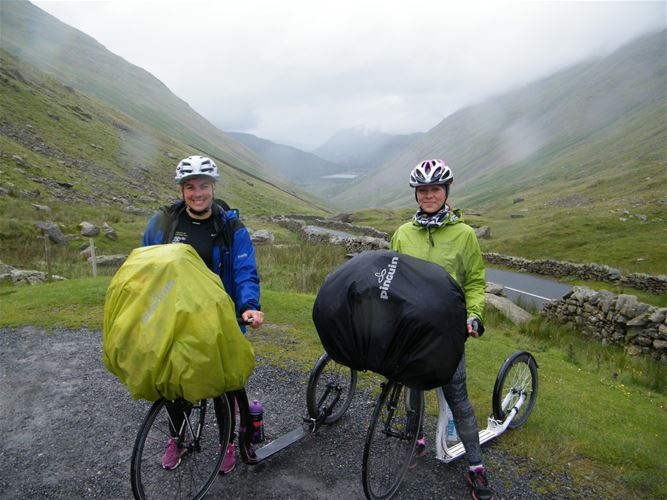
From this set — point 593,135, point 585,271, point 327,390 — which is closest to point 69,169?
point 585,271

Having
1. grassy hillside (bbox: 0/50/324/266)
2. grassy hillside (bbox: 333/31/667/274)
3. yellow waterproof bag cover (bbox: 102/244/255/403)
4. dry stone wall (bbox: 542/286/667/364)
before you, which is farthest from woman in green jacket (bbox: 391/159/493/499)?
grassy hillside (bbox: 333/31/667/274)

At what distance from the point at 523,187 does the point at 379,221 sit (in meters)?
75.4

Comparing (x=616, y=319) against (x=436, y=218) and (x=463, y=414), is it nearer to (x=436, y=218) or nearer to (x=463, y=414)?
(x=463, y=414)

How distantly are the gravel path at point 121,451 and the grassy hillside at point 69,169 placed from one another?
13725 millimetres

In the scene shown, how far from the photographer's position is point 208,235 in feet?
13.6

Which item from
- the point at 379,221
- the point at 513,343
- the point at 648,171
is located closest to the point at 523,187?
the point at 648,171

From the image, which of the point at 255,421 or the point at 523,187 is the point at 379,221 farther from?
the point at 523,187

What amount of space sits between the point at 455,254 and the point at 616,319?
38.7ft

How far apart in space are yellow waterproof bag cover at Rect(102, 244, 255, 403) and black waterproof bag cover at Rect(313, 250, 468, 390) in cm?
93

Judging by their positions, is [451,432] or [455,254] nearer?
[455,254]

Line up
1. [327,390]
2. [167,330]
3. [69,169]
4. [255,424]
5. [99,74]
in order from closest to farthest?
[167,330] → [255,424] → [327,390] → [69,169] → [99,74]

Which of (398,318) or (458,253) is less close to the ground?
(458,253)

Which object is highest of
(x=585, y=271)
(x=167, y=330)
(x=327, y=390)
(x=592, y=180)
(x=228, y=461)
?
(x=592, y=180)

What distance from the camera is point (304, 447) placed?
4.82 metres
